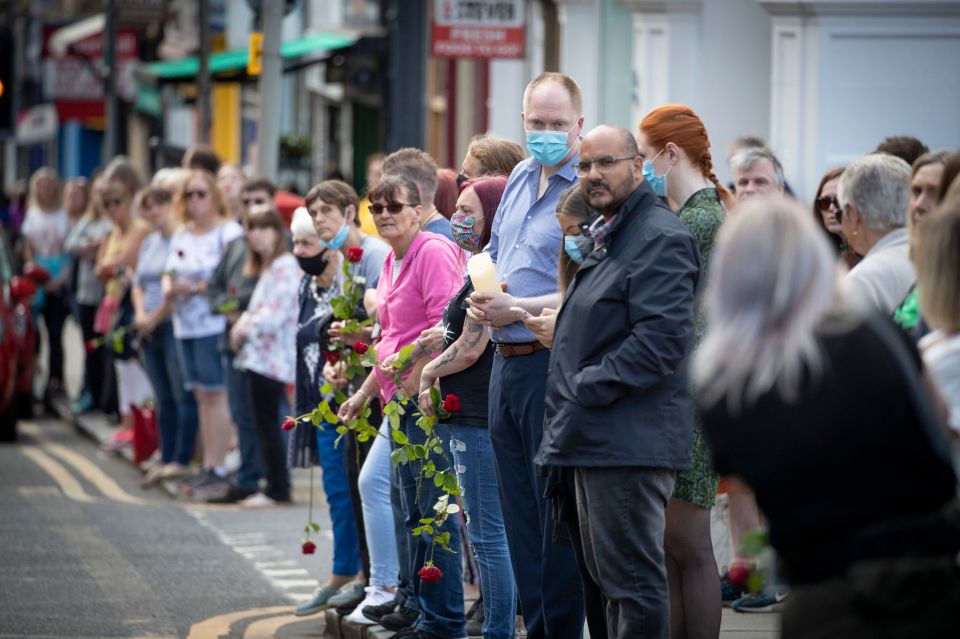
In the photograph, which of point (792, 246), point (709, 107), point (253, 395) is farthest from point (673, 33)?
point (792, 246)

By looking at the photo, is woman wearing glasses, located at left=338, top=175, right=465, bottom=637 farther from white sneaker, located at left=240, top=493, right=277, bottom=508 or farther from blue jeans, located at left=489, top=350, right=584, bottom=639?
white sneaker, located at left=240, top=493, right=277, bottom=508

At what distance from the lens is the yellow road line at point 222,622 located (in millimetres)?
8252

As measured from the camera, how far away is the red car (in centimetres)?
1535

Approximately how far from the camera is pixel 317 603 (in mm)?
8656

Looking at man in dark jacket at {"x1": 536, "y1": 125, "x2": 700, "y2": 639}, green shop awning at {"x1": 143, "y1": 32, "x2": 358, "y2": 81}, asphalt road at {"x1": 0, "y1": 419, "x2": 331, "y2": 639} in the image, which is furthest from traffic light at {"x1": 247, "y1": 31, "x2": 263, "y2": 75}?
man in dark jacket at {"x1": 536, "y1": 125, "x2": 700, "y2": 639}

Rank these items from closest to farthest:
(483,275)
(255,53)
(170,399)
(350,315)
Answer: (483,275) < (350,315) < (170,399) < (255,53)

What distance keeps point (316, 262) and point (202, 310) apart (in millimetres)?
3734

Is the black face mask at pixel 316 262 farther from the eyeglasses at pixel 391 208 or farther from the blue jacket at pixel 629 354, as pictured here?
the blue jacket at pixel 629 354

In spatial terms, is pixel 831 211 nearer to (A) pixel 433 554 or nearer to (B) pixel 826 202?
(B) pixel 826 202

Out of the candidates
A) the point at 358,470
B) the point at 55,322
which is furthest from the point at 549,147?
the point at 55,322

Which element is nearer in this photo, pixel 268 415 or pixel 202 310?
pixel 268 415

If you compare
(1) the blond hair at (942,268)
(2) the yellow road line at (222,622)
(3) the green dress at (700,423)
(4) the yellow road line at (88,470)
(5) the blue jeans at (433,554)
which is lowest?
(4) the yellow road line at (88,470)

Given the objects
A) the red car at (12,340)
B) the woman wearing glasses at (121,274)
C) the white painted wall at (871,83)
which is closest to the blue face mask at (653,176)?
the white painted wall at (871,83)

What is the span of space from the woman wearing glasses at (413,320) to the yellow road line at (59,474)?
218 inches
